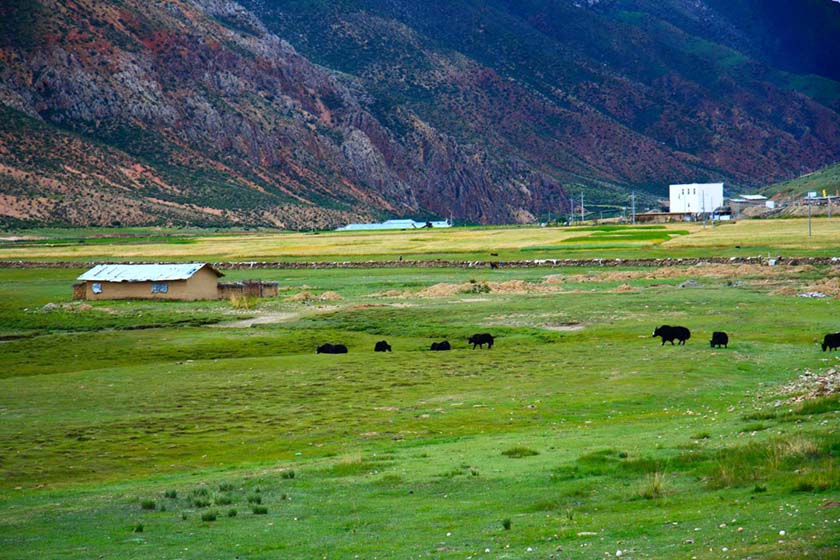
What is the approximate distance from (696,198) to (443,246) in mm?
79666

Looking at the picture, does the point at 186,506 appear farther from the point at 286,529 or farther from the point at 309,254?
the point at 309,254

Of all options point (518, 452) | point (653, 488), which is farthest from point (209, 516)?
point (653, 488)

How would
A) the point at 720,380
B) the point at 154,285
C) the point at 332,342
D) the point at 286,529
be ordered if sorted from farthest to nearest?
the point at 154,285 < the point at 332,342 < the point at 720,380 < the point at 286,529

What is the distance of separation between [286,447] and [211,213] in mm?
150437

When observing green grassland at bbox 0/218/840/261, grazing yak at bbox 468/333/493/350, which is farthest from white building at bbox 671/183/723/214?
grazing yak at bbox 468/333/493/350

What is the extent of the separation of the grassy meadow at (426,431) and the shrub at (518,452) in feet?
0.13

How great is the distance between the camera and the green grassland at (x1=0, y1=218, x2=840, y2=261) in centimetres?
9119

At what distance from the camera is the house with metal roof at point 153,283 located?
64.5 metres

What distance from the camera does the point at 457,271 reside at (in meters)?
82.6

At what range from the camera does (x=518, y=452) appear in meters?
21.8

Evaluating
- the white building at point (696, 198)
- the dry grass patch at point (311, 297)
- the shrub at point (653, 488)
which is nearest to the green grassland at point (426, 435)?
the shrub at point (653, 488)

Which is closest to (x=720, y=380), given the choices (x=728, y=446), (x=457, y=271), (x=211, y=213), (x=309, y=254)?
(x=728, y=446)

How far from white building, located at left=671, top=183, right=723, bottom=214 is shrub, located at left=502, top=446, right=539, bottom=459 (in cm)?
16156

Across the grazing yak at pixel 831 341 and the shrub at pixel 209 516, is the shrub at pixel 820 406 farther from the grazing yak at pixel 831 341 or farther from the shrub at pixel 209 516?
the grazing yak at pixel 831 341
